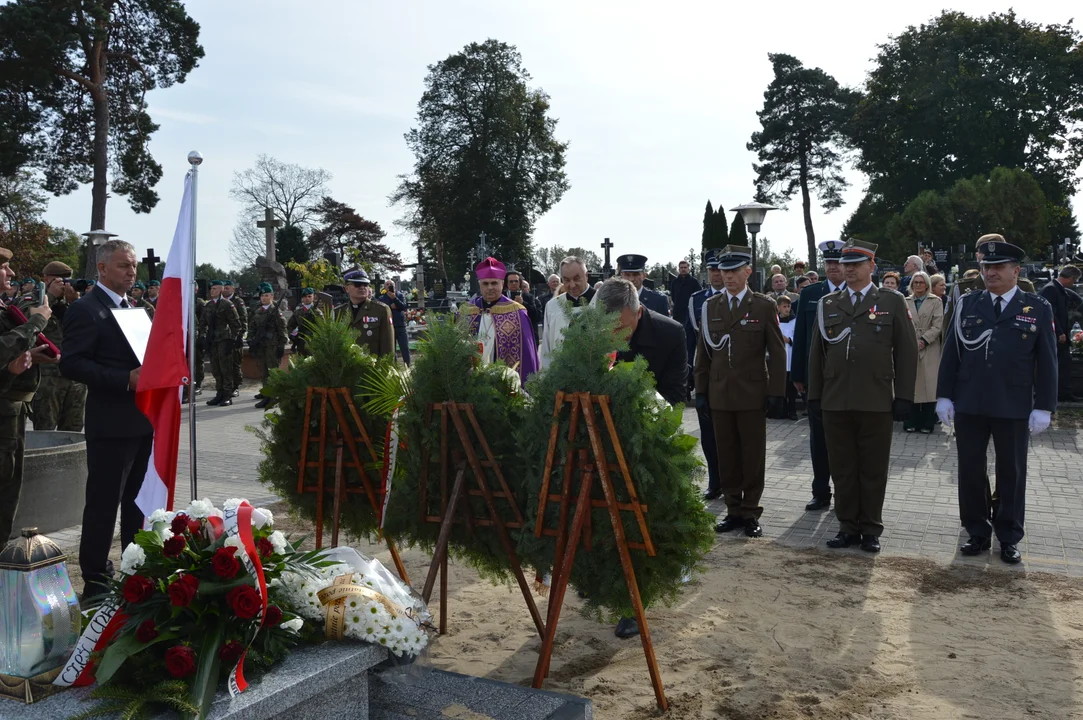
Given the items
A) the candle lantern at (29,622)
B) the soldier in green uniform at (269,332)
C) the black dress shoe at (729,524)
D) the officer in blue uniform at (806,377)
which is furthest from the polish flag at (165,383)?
the soldier in green uniform at (269,332)

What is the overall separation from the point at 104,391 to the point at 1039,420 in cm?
575

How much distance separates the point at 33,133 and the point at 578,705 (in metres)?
29.2

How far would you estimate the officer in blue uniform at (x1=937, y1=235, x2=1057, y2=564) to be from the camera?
5973mm

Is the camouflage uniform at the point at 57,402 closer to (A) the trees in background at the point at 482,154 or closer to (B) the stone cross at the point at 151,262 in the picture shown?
(B) the stone cross at the point at 151,262

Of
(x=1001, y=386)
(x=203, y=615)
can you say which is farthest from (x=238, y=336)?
(x=203, y=615)

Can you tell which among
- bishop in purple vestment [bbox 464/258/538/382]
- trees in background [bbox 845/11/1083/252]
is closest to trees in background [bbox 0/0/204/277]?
bishop in purple vestment [bbox 464/258/538/382]

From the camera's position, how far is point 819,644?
15.4 ft

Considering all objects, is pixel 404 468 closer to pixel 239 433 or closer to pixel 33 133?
pixel 239 433

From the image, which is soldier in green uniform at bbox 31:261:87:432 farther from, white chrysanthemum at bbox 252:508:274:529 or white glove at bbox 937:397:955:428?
white glove at bbox 937:397:955:428

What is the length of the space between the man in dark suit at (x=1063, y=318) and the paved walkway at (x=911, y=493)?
1618 mm

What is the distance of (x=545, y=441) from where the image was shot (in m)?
4.14

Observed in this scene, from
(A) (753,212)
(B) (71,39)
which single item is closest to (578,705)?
Result: (A) (753,212)

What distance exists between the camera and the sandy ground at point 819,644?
4.02m

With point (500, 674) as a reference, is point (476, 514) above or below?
above
